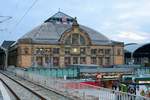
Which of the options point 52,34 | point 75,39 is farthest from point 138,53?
point 52,34

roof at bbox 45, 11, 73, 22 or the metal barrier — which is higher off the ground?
roof at bbox 45, 11, 73, 22

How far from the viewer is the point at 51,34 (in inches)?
5064

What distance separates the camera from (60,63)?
120938 mm

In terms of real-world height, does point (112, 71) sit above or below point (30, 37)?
below

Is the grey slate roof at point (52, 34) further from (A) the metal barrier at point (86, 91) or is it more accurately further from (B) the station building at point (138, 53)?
(A) the metal barrier at point (86, 91)

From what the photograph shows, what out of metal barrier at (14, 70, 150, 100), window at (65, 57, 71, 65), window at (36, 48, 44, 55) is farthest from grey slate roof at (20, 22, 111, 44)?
metal barrier at (14, 70, 150, 100)

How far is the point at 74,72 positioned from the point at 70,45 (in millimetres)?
33419

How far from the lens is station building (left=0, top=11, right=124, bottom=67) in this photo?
120m

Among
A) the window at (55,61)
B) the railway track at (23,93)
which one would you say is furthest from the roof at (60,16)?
the railway track at (23,93)

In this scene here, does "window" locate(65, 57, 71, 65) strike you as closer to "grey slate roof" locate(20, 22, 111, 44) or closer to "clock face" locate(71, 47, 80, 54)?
"clock face" locate(71, 47, 80, 54)

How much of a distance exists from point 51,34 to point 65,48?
358 inches

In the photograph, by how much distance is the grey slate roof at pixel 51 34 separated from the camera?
124 meters

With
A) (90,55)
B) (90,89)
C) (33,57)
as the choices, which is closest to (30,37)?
(33,57)

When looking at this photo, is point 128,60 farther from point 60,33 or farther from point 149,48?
point 60,33
